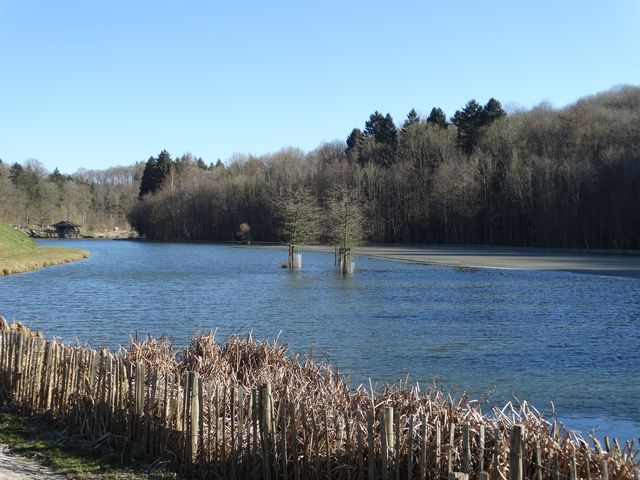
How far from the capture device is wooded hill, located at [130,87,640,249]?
77812 mm

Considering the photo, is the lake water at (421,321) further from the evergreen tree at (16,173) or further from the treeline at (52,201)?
the evergreen tree at (16,173)

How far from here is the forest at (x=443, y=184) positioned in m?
77.9

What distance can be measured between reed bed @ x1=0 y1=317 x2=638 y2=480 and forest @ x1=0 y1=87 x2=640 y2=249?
→ 45400 mm

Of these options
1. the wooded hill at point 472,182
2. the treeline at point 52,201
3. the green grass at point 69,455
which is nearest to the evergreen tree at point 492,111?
the wooded hill at point 472,182

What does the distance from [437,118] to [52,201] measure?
93596mm

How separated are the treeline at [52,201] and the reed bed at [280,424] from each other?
135 meters

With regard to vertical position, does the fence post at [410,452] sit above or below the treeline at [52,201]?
below

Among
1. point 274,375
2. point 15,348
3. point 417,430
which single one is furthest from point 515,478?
point 15,348

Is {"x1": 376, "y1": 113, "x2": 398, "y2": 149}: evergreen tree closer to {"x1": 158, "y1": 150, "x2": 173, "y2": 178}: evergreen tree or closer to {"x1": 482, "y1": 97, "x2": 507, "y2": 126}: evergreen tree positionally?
{"x1": 482, "y1": 97, "x2": 507, "y2": 126}: evergreen tree

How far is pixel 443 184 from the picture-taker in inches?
3844

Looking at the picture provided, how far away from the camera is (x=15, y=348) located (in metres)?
9.96

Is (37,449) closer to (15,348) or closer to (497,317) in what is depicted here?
(15,348)

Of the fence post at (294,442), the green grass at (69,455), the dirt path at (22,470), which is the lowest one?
the green grass at (69,455)

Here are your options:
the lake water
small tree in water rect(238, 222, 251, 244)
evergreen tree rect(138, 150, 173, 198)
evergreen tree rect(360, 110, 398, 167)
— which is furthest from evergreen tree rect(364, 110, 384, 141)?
the lake water
